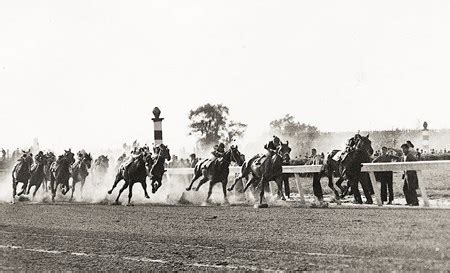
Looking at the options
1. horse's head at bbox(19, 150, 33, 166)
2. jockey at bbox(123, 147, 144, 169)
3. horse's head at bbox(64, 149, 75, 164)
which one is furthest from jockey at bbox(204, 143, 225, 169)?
horse's head at bbox(19, 150, 33, 166)

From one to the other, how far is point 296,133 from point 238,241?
55672 millimetres

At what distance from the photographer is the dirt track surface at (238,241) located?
27.0ft

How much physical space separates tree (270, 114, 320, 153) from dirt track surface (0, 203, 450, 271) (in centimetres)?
4394

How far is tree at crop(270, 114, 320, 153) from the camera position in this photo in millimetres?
60803

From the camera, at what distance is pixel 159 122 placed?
1027 inches

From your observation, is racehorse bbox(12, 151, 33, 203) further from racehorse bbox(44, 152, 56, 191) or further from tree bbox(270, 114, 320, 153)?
tree bbox(270, 114, 320, 153)

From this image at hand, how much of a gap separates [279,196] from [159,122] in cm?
685

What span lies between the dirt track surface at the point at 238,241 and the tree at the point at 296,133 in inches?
1730

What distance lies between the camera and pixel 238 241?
10.5 m

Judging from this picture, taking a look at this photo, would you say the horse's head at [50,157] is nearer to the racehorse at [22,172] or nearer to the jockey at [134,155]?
the racehorse at [22,172]

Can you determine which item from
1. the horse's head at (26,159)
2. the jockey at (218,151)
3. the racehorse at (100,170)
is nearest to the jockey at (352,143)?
the jockey at (218,151)

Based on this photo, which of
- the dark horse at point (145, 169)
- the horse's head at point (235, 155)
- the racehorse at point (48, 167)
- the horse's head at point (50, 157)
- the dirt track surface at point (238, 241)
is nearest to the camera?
the dirt track surface at point (238, 241)

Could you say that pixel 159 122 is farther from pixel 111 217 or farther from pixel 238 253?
pixel 238 253

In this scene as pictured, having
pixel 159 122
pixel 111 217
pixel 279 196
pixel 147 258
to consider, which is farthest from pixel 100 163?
pixel 147 258
